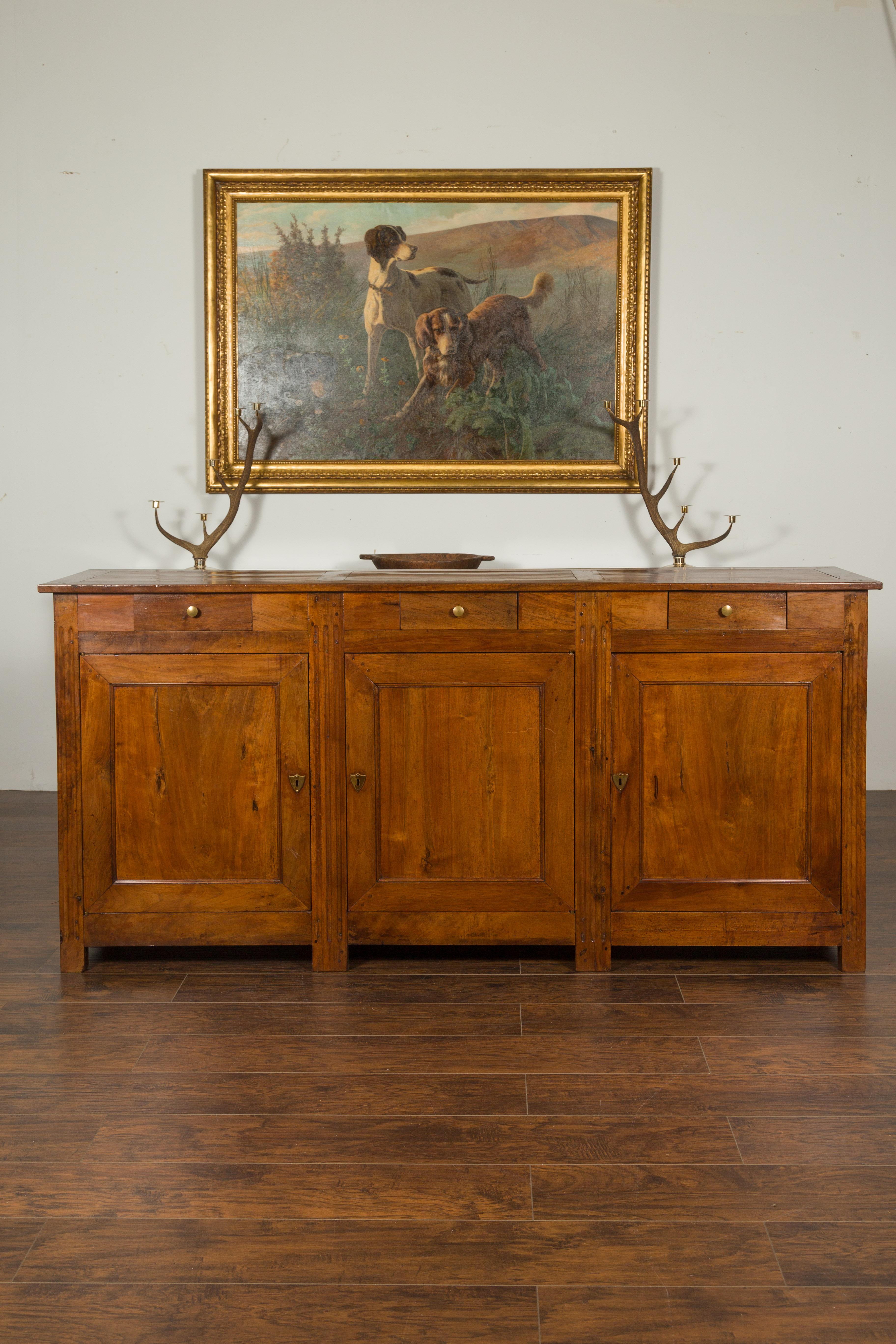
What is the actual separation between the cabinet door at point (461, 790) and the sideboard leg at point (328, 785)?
0.08 feet

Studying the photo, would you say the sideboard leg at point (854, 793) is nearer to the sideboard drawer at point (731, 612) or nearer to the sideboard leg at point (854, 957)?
the sideboard leg at point (854, 957)

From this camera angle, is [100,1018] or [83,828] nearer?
[100,1018]

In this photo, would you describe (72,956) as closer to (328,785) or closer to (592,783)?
(328,785)

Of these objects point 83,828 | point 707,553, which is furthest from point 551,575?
point 83,828

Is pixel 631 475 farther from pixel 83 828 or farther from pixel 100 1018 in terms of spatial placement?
pixel 100 1018

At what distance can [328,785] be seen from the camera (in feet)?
9.17

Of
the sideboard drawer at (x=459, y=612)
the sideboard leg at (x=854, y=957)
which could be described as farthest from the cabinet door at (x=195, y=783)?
the sideboard leg at (x=854, y=957)

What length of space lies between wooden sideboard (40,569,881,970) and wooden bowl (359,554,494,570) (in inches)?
18.4

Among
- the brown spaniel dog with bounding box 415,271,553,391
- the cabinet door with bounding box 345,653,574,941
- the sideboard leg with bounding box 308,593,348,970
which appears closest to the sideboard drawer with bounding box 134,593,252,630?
the sideboard leg with bounding box 308,593,348,970

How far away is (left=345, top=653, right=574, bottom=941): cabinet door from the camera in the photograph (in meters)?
2.77

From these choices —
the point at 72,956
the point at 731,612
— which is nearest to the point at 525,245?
the point at 731,612

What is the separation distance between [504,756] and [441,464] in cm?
118

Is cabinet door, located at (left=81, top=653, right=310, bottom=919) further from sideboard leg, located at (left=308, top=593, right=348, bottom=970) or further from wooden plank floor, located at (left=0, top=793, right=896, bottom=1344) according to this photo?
wooden plank floor, located at (left=0, top=793, right=896, bottom=1344)

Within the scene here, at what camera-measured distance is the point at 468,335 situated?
3.51 meters
